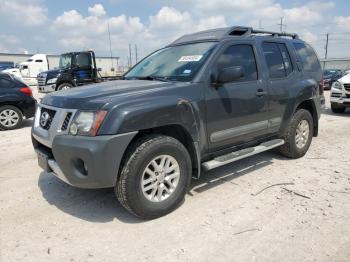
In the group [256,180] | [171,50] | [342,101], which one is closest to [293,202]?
[256,180]

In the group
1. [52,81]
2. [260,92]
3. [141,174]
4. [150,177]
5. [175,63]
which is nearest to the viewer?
[141,174]

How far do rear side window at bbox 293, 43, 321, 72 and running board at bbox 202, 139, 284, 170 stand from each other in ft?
4.82

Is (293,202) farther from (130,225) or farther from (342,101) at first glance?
(342,101)

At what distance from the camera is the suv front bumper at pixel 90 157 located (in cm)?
303

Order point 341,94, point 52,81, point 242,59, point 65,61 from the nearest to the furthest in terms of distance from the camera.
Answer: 1. point 242,59
2. point 341,94
3. point 52,81
4. point 65,61

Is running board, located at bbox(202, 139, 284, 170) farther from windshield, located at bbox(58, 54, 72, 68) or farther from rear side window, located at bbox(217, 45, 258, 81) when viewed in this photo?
windshield, located at bbox(58, 54, 72, 68)

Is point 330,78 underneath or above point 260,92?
underneath

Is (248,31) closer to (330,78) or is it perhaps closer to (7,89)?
(7,89)

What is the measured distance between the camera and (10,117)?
28.6ft

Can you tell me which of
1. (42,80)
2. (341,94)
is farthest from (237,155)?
(42,80)

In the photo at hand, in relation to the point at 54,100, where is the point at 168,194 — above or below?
below

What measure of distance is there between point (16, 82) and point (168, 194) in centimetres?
705

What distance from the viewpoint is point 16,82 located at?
891cm

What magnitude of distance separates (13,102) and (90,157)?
678 cm
